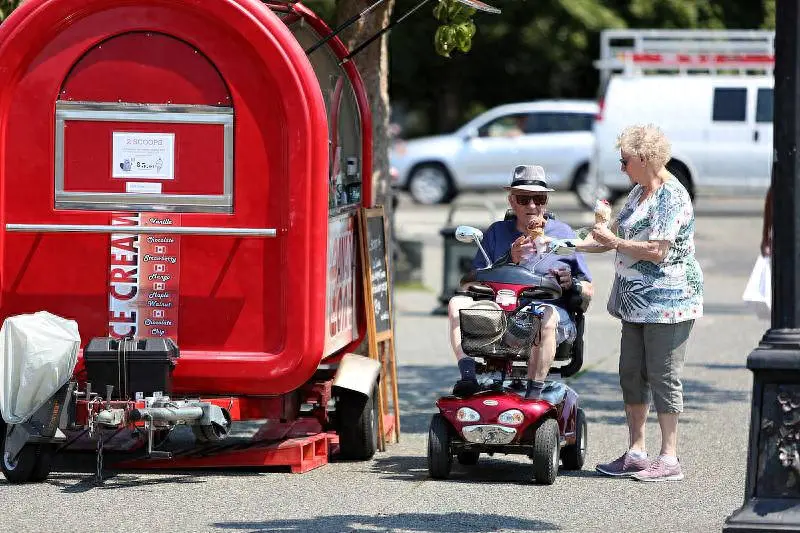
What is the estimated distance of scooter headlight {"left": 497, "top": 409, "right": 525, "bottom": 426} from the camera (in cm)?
733

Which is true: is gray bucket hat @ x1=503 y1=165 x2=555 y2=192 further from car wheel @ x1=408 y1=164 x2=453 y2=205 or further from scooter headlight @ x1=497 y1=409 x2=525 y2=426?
car wheel @ x1=408 y1=164 x2=453 y2=205

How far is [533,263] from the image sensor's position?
7.73 m

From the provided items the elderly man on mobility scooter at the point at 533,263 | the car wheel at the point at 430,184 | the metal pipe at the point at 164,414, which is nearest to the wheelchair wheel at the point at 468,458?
the elderly man on mobility scooter at the point at 533,263

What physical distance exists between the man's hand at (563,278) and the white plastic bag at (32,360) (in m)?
2.32

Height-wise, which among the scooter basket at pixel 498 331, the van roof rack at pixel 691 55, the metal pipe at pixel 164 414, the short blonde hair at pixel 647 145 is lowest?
the metal pipe at pixel 164 414

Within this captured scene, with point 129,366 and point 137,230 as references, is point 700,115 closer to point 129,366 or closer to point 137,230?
point 137,230

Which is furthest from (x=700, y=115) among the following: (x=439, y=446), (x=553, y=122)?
(x=439, y=446)

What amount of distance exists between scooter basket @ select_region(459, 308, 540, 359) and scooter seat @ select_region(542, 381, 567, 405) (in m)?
0.24

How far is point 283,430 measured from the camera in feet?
27.4

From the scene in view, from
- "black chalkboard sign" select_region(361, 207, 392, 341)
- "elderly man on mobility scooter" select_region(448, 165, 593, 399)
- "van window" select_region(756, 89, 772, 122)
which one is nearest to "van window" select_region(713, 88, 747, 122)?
"van window" select_region(756, 89, 772, 122)

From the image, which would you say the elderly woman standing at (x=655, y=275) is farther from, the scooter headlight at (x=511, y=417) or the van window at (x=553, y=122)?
the van window at (x=553, y=122)

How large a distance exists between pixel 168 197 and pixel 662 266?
2404mm

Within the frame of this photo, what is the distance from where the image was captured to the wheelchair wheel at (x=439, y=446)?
7.47 metres

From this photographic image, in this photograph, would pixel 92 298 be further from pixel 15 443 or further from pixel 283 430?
Result: pixel 283 430
